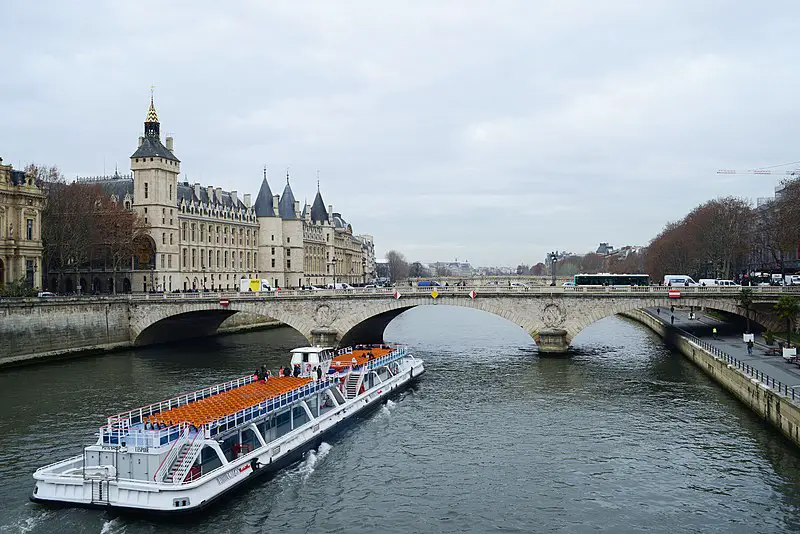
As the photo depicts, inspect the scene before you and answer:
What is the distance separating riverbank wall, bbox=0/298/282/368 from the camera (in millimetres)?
62406

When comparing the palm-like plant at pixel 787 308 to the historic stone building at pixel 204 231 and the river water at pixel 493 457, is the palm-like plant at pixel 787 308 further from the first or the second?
the historic stone building at pixel 204 231

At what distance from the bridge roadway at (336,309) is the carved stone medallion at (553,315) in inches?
3.4

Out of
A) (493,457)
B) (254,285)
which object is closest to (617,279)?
(254,285)

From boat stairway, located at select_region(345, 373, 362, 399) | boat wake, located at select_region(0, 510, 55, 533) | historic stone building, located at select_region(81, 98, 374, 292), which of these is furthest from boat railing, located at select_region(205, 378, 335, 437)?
historic stone building, located at select_region(81, 98, 374, 292)

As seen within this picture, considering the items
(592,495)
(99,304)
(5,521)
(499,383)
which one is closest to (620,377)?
(499,383)

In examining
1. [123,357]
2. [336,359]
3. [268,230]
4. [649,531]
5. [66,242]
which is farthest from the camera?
[268,230]

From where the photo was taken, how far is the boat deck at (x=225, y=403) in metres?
30.7

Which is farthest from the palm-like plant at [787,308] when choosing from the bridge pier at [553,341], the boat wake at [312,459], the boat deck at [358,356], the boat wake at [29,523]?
the boat wake at [29,523]

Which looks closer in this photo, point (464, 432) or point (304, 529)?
point (304, 529)

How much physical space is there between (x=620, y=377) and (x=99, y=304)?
164 ft

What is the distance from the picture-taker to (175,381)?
5419cm

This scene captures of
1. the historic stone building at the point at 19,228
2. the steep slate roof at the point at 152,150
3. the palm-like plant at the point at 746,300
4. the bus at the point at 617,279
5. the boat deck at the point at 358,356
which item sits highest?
the steep slate roof at the point at 152,150

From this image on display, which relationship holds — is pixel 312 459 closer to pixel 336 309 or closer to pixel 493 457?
pixel 493 457

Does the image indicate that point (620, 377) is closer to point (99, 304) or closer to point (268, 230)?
point (99, 304)
